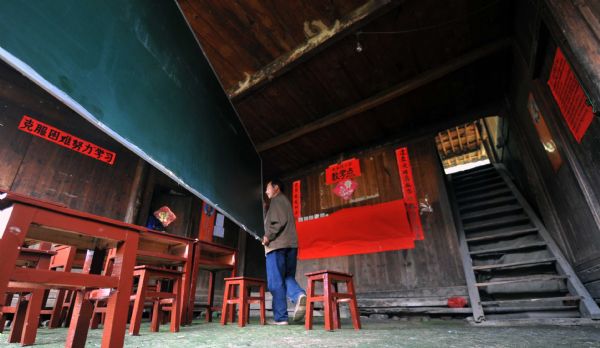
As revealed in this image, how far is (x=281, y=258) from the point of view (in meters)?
4.06

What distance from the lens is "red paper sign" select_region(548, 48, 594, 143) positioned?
2715mm

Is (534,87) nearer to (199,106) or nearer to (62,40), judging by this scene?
(199,106)

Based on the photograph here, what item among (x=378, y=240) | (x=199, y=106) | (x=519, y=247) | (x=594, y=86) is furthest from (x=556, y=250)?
(x=199, y=106)

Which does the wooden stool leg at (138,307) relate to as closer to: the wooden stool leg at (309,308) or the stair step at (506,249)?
the wooden stool leg at (309,308)

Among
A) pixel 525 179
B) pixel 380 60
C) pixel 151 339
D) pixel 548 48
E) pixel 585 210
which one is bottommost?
pixel 151 339

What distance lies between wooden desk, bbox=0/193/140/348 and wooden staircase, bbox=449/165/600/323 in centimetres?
416

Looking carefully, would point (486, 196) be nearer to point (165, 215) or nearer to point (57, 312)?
point (165, 215)

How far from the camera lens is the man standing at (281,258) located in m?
3.87

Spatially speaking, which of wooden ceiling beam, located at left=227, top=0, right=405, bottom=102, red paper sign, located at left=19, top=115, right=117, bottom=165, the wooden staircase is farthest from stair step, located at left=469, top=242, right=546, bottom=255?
red paper sign, located at left=19, top=115, right=117, bottom=165

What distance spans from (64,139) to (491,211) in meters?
8.69

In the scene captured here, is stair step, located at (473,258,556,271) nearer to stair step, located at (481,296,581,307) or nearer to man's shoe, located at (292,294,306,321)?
stair step, located at (481,296,581,307)

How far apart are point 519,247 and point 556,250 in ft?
1.45

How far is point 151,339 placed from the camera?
8.14 feet

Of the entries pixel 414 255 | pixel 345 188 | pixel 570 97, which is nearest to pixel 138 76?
pixel 570 97
